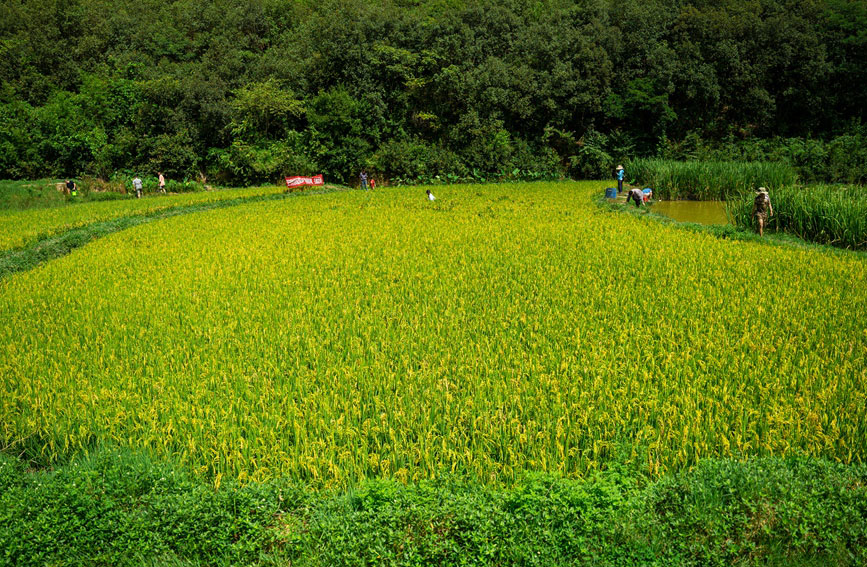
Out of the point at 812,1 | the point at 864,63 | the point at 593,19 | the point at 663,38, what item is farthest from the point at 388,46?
the point at 864,63

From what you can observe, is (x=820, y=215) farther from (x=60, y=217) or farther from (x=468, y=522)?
(x=60, y=217)

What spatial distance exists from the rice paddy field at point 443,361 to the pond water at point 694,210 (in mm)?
4930

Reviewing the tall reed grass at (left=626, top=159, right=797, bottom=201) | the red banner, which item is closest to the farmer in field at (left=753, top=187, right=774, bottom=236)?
the tall reed grass at (left=626, top=159, right=797, bottom=201)

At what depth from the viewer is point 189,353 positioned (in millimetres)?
5227

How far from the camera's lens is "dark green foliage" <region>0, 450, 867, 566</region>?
2.81 meters

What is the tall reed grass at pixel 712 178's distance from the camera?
16.5 m

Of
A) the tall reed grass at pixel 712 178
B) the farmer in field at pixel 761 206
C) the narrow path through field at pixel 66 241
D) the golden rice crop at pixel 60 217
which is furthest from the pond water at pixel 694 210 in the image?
the golden rice crop at pixel 60 217

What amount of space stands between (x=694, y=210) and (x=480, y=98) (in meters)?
16.6

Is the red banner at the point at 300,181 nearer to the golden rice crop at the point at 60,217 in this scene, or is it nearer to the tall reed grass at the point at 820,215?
the golden rice crop at the point at 60,217

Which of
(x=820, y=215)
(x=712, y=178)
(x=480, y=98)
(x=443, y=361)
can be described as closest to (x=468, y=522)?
(x=443, y=361)

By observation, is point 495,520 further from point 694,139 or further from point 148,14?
point 148,14

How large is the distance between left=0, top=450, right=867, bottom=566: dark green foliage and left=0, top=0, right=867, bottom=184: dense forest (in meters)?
25.8

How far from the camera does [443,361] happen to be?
4.86 m

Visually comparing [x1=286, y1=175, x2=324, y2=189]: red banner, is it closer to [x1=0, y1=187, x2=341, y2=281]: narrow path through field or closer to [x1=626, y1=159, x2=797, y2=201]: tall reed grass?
[x1=0, y1=187, x2=341, y2=281]: narrow path through field
